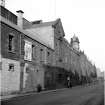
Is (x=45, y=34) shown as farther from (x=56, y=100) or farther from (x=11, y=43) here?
(x=56, y=100)

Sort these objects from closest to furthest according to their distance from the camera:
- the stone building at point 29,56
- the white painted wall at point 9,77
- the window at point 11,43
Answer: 1. the white painted wall at point 9,77
2. the stone building at point 29,56
3. the window at point 11,43

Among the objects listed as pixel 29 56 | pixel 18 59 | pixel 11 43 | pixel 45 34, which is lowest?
pixel 18 59

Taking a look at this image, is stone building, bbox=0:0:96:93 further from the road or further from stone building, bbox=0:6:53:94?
the road

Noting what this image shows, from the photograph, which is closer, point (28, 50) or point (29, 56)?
point (28, 50)

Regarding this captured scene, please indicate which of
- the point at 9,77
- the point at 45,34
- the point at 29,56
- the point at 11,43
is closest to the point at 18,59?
the point at 11,43

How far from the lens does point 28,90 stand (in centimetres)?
2466

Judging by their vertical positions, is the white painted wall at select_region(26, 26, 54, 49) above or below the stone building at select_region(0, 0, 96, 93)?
above

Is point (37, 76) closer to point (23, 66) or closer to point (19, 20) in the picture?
point (23, 66)

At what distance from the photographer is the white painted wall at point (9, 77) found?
1966 centimetres

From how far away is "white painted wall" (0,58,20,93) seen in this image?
19.7m

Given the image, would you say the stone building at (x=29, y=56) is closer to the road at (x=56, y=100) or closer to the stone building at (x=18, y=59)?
the stone building at (x=18, y=59)

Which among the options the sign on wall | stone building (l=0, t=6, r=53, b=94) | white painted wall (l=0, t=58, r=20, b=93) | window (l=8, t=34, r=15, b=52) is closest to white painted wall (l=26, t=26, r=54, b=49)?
stone building (l=0, t=6, r=53, b=94)

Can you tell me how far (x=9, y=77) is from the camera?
20750 mm

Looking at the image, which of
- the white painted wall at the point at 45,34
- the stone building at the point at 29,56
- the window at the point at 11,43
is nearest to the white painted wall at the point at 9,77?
the stone building at the point at 29,56
